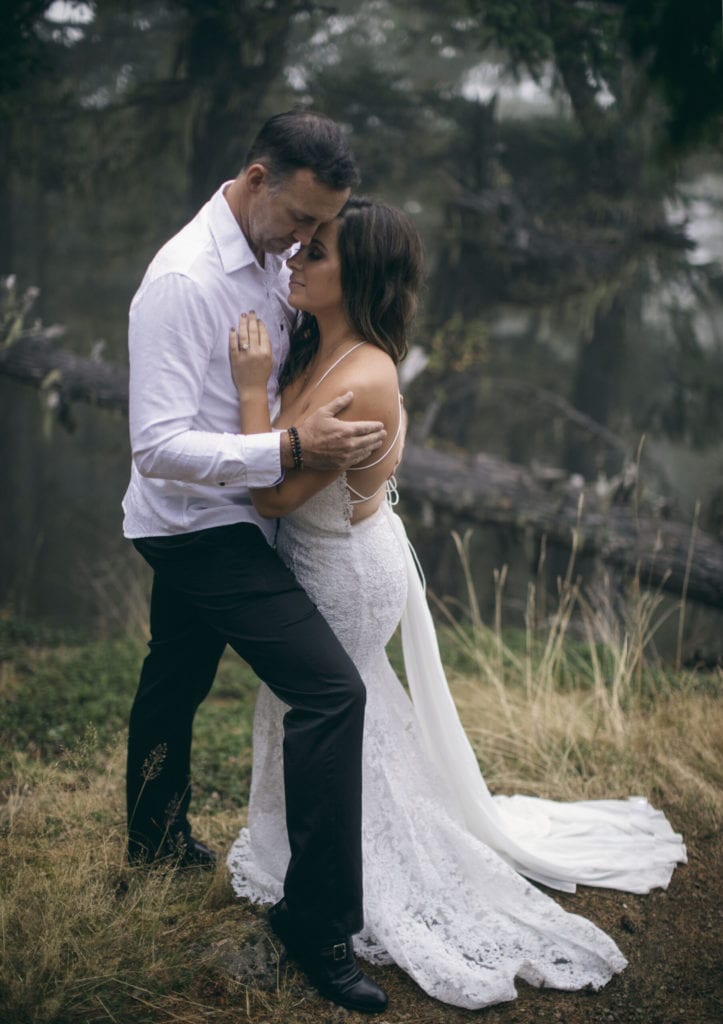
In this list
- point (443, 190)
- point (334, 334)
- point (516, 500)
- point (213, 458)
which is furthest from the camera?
point (443, 190)

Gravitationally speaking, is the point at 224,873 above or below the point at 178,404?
below

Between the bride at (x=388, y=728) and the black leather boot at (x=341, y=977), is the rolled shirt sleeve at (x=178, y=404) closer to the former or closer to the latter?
the bride at (x=388, y=728)

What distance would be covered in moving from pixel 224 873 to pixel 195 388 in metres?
1.69

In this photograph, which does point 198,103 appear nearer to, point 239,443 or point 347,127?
point 347,127

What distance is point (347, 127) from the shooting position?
9305 mm

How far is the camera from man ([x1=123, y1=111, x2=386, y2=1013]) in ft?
8.17

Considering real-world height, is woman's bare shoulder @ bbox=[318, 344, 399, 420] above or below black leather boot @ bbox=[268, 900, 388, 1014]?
above

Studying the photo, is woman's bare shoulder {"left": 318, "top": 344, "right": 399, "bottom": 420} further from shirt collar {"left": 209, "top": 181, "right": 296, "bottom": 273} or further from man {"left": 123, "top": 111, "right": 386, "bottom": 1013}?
shirt collar {"left": 209, "top": 181, "right": 296, "bottom": 273}

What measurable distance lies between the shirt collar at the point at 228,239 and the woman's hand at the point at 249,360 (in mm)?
210

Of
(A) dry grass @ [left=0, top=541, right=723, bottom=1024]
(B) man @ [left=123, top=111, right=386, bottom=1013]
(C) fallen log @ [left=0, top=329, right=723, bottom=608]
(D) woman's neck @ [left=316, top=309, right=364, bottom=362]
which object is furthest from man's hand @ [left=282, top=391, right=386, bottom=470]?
(C) fallen log @ [left=0, top=329, right=723, bottom=608]

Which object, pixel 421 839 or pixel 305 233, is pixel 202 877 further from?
pixel 305 233

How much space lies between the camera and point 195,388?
2.53 meters
